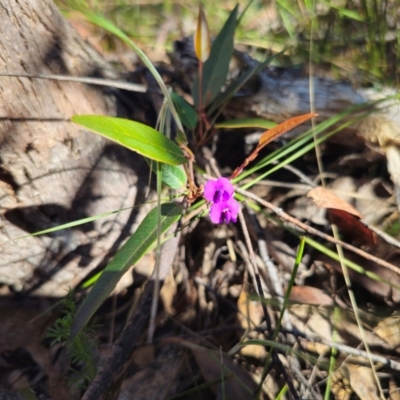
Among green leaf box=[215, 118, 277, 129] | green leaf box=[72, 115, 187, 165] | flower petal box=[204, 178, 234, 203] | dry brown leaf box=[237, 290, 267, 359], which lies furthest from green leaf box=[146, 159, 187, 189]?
dry brown leaf box=[237, 290, 267, 359]

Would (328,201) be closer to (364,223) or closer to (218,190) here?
(364,223)

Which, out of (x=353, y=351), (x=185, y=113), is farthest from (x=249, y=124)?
(x=353, y=351)

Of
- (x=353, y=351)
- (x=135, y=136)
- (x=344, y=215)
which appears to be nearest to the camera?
(x=135, y=136)

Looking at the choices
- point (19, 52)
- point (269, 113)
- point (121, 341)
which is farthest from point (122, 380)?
point (269, 113)

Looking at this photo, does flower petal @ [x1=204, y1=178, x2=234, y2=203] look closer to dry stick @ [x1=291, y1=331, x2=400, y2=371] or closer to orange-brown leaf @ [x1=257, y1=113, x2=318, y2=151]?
orange-brown leaf @ [x1=257, y1=113, x2=318, y2=151]

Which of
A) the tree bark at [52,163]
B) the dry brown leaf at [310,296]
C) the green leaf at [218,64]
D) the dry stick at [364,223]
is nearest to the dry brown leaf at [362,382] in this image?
the dry brown leaf at [310,296]
